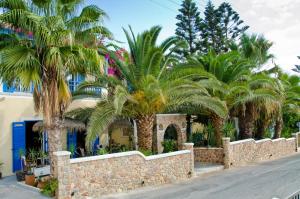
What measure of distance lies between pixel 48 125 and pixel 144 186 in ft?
15.6

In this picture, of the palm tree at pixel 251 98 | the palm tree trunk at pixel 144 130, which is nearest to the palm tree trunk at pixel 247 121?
the palm tree at pixel 251 98

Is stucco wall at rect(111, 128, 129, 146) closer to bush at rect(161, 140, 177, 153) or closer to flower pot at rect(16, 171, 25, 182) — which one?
bush at rect(161, 140, 177, 153)

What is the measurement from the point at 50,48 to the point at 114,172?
17.4ft

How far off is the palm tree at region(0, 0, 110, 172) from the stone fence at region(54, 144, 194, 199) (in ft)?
5.51

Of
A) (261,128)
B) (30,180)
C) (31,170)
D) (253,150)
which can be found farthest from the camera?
(261,128)

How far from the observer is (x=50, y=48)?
1283 centimetres

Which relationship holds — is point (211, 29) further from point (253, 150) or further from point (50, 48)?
point (50, 48)

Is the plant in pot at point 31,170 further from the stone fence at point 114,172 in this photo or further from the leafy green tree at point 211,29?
the leafy green tree at point 211,29

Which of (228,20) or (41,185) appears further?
(228,20)

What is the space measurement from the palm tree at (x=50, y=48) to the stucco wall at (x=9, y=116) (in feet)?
10.6

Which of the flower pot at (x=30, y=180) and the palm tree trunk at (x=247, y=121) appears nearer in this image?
the flower pot at (x=30, y=180)

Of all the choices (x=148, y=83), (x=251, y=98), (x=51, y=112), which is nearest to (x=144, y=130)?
(x=148, y=83)

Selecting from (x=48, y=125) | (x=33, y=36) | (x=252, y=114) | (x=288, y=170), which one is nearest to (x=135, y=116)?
(x=48, y=125)

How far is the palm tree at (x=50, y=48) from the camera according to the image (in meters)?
12.4
